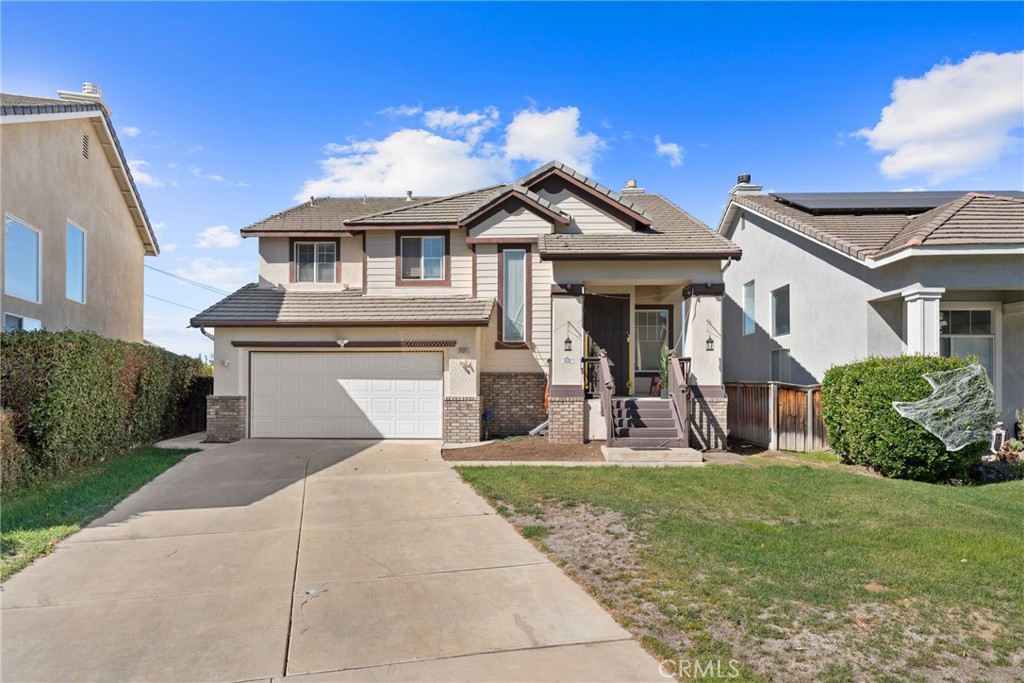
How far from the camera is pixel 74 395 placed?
8781mm

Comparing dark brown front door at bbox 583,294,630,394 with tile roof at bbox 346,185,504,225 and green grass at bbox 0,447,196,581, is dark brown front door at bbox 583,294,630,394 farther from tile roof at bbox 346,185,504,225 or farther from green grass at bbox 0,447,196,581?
green grass at bbox 0,447,196,581

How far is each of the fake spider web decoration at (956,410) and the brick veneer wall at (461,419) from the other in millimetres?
7897

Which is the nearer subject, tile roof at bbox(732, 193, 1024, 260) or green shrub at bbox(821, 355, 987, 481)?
green shrub at bbox(821, 355, 987, 481)

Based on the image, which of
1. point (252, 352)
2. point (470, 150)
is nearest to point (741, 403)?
point (470, 150)

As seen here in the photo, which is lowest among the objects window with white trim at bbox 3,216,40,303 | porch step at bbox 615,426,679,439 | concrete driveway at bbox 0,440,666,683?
concrete driveway at bbox 0,440,666,683

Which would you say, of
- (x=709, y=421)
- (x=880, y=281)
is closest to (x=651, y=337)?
(x=709, y=421)

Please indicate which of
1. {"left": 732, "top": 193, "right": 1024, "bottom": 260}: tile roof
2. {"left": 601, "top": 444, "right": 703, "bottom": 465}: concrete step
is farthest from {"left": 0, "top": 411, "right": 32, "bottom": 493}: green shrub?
{"left": 732, "top": 193, "right": 1024, "bottom": 260}: tile roof

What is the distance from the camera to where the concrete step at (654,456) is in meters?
10.0

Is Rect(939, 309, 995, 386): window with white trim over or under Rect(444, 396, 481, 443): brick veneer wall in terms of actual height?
over

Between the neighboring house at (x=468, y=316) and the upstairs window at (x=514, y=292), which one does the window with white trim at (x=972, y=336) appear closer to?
the neighboring house at (x=468, y=316)

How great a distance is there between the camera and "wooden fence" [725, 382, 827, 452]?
11.4m

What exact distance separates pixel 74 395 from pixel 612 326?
1083 cm

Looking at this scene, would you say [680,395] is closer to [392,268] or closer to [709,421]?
[709,421]

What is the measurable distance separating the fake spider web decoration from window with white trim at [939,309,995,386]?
376 cm
